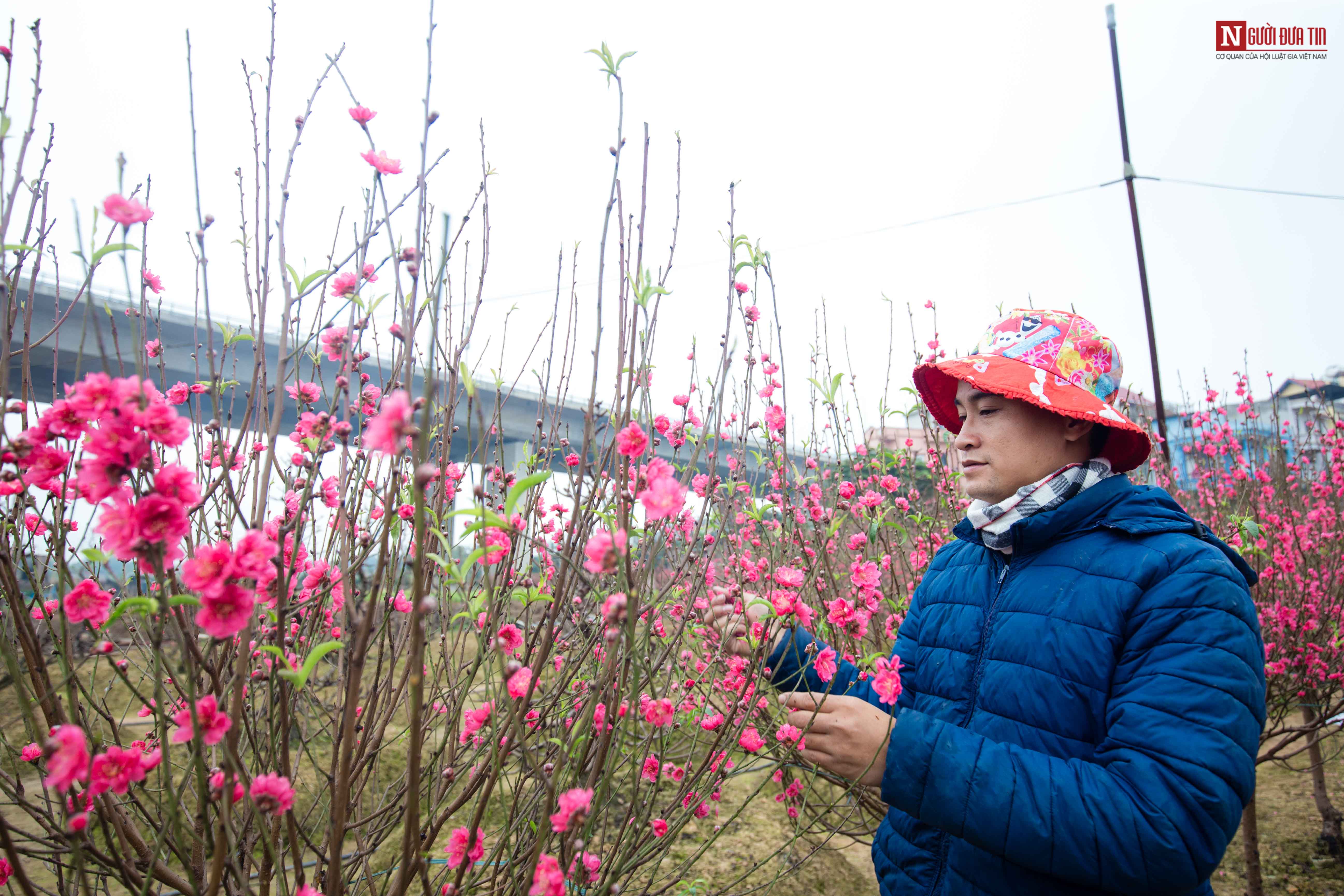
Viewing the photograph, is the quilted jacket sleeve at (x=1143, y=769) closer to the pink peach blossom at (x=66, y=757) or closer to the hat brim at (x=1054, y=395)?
the hat brim at (x=1054, y=395)

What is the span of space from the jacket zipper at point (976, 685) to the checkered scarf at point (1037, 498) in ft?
0.30

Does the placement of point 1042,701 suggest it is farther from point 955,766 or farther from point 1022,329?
point 1022,329

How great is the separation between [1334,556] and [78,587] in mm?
5878

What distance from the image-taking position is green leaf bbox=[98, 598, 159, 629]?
76 centimetres

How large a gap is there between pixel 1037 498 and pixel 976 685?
16.6 inches

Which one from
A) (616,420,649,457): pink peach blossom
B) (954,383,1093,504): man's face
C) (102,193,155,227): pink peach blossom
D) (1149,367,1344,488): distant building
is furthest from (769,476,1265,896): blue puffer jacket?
(1149,367,1344,488): distant building

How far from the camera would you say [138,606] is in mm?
805

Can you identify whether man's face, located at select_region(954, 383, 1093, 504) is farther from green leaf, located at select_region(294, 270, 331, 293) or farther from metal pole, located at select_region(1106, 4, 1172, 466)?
metal pole, located at select_region(1106, 4, 1172, 466)

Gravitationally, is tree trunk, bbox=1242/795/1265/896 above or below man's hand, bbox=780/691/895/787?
below

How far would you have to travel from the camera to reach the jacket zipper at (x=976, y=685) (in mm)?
1360

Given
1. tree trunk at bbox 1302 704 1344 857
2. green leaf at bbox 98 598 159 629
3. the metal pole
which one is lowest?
tree trunk at bbox 1302 704 1344 857

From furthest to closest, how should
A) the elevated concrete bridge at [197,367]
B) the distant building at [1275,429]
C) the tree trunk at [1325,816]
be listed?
the distant building at [1275,429] → the tree trunk at [1325,816] → the elevated concrete bridge at [197,367]

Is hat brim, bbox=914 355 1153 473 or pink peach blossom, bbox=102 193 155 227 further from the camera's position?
hat brim, bbox=914 355 1153 473

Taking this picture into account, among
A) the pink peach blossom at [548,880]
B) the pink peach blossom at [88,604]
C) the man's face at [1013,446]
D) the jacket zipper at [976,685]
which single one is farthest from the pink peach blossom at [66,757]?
the man's face at [1013,446]
